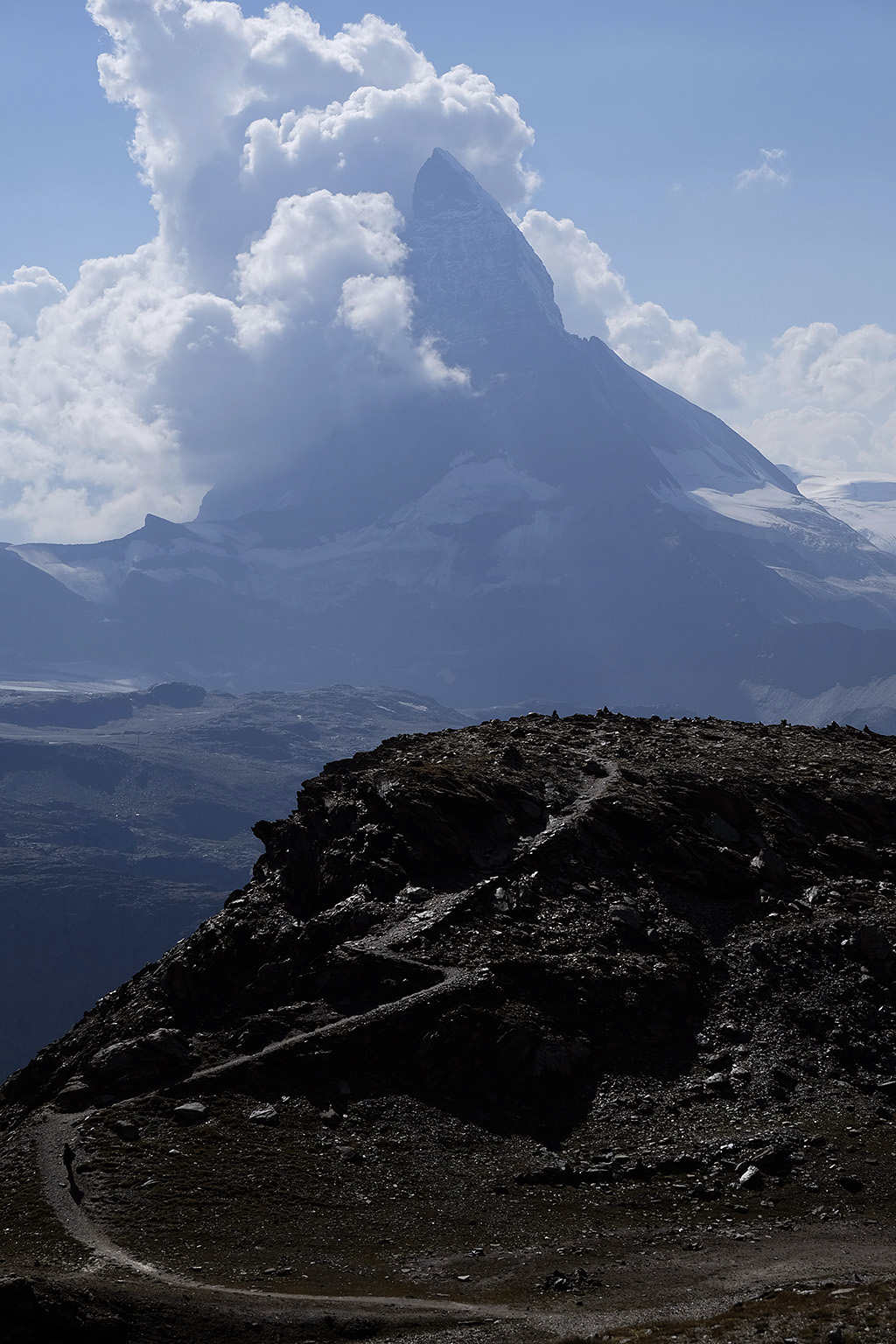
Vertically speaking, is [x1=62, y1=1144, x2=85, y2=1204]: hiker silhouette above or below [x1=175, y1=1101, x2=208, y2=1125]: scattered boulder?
below

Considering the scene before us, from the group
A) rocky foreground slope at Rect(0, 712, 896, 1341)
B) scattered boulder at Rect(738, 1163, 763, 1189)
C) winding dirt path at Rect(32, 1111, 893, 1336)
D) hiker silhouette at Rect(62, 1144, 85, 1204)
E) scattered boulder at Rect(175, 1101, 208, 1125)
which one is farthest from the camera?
scattered boulder at Rect(175, 1101, 208, 1125)

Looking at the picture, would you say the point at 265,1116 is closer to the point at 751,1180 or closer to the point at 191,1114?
the point at 191,1114

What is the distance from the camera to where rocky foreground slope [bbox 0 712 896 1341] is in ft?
105

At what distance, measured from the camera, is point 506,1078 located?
42.8 metres

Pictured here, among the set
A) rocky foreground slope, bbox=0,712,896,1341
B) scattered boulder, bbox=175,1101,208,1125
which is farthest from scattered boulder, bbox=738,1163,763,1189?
scattered boulder, bbox=175,1101,208,1125

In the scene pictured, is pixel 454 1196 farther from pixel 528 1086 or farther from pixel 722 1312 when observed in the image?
pixel 722 1312

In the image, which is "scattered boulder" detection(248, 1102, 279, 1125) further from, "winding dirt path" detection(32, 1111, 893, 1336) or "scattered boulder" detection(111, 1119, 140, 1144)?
"winding dirt path" detection(32, 1111, 893, 1336)

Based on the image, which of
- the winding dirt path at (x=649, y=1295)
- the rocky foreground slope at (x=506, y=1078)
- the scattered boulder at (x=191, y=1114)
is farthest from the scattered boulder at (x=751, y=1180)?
the scattered boulder at (x=191, y=1114)

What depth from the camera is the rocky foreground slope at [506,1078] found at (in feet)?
105

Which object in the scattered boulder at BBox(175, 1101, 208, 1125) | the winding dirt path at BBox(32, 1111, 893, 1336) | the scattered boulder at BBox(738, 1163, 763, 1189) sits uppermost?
the scattered boulder at BBox(175, 1101, 208, 1125)

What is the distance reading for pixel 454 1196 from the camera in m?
37.4

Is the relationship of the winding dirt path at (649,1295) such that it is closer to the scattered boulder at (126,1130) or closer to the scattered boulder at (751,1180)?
the scattered boulder at (751,1180)

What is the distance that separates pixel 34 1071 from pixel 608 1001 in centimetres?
2534

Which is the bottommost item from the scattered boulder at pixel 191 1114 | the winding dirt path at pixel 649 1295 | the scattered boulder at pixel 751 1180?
the winding dirt path at pixel 649 1295
